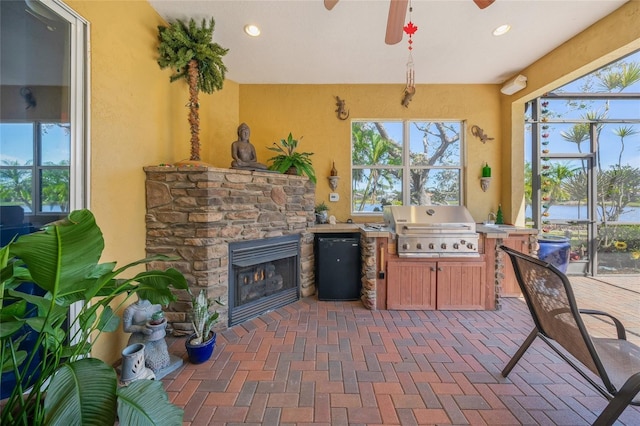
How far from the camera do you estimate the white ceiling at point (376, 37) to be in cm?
211

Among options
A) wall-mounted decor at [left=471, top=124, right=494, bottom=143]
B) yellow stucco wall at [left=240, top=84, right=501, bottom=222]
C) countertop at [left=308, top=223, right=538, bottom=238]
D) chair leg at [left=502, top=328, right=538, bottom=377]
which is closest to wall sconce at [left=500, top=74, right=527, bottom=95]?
yellow stucco wall at [left=240, top=84, right=501, bottom=222]

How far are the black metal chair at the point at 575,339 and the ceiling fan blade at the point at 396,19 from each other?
5.48 feet

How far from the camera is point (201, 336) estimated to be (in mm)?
1858

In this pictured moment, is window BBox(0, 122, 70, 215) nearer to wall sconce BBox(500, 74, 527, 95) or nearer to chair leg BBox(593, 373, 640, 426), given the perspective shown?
chair leg BBox(593, 373, 640, 426)

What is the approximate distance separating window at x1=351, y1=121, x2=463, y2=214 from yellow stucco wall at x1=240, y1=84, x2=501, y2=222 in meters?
0.13

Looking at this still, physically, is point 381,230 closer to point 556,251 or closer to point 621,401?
point 621,401

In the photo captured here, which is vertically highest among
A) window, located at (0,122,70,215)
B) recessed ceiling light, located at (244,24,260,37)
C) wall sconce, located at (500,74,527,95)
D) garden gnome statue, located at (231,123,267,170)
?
recessed ceiling light, located at (244,24,260,37)

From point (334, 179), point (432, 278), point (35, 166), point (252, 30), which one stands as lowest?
point (432, 278)

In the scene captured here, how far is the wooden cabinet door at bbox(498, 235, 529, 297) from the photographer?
9.55ft

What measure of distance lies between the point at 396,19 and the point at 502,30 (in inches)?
64.7

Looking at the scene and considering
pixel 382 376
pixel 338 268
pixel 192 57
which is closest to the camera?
pixel 382 376

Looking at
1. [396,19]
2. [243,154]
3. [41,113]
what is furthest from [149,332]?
[396,19]

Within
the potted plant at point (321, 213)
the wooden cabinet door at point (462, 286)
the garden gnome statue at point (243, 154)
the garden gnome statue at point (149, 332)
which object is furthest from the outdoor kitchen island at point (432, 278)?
the garden gnome statue at point (149, 332)

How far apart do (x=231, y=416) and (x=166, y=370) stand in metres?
0.66
